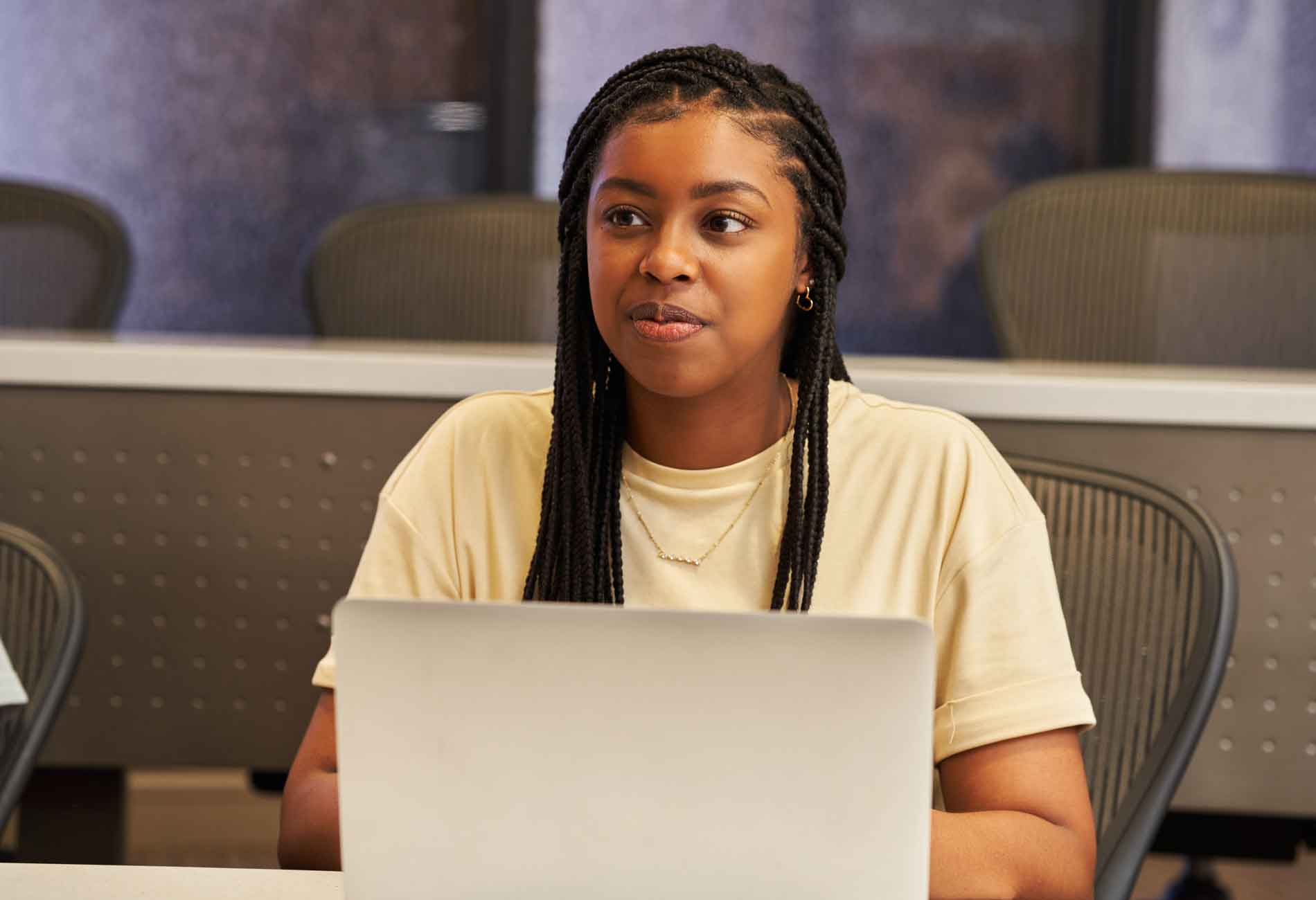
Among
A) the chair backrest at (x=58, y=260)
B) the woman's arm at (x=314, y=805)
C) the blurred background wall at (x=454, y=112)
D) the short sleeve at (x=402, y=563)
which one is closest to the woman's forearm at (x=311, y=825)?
the woman's arm at (x=314, y=805)

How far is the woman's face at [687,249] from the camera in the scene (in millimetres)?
1078

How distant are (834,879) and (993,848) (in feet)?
1.00

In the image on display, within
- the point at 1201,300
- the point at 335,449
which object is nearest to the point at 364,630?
the point at 335,449

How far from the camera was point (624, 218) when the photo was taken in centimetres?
110

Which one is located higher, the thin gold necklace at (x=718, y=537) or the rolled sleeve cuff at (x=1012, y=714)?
the thin gold necklace at (x=718, y=537)

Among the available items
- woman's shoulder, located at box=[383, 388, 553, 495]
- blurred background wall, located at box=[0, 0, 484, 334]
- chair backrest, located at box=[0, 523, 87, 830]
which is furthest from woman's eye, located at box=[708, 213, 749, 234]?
blurred background wall, located at box=[0, 0, 484, 334]

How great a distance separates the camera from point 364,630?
698 mm

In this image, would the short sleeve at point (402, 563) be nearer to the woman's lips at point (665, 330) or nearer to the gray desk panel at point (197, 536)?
the woman's lips at point (665, 330)

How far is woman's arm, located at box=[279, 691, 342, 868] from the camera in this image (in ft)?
3.37

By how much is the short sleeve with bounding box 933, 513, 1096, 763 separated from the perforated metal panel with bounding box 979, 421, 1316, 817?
504mm

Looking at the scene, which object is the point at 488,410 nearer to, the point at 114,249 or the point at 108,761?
the point at 108,761

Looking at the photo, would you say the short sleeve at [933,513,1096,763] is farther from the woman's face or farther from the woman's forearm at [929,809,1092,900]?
the woman's face

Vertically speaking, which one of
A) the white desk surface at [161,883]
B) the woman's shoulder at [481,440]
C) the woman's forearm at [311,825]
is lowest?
the woman's forearm at [311,825]

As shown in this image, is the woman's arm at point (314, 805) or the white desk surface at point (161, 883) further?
A: the woman's arm at point (314, 805)
